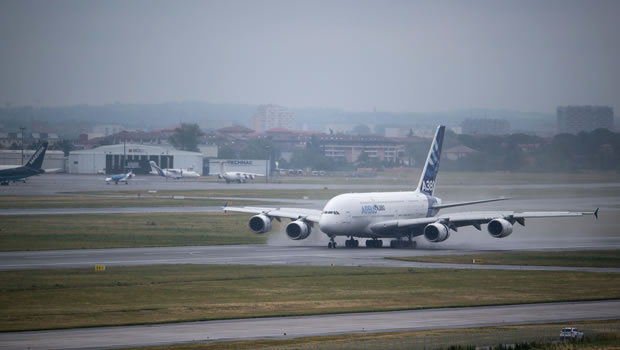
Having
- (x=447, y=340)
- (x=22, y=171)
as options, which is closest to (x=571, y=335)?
(x=447, y=340)

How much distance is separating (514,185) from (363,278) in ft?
272

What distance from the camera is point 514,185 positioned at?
5079 inches

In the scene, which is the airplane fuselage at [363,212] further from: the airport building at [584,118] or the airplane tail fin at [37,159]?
the airplane tail fin at [37,159]

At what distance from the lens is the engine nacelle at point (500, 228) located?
67.2m

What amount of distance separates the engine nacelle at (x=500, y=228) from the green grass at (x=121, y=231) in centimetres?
1977

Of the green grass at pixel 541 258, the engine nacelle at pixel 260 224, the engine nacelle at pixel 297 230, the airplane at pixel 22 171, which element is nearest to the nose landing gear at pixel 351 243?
the engine nacelle at pixel 297 230

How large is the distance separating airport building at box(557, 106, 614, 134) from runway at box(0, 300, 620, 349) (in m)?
115

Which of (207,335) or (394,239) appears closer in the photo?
(207,335)

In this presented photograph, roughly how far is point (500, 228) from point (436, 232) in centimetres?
502

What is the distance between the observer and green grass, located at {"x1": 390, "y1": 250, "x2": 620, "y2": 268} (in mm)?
58719

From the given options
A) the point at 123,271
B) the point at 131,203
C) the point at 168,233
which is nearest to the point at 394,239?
the point at 168,233

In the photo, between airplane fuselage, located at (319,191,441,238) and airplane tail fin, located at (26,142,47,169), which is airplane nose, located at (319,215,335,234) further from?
airplane tail fin, located at (26,142,47,169)

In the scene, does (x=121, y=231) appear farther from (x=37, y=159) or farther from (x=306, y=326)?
(x=37, y=159)

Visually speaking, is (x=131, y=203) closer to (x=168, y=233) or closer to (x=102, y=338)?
(x=168, y=233)
